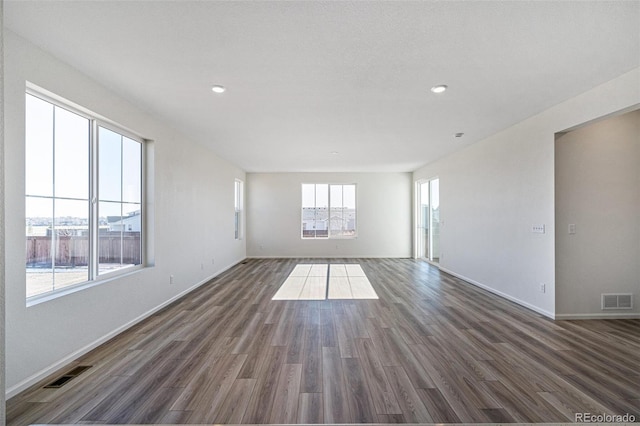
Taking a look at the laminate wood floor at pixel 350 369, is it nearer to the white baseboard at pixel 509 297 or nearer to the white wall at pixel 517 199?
the white baseboard at pixel 509 297

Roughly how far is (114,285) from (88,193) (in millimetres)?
996

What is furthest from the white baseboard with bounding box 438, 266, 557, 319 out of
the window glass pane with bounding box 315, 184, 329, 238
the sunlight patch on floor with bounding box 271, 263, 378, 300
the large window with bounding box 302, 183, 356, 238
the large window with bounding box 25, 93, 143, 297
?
the large window with bounding box 25, 93, 143, 297

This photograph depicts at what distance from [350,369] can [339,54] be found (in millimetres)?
2573

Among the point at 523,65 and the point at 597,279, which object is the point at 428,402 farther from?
the point at 597,279

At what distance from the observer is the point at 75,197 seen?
2.76 meters

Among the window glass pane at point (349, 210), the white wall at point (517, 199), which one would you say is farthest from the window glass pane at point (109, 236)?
the window glass pane at point (349, 210)

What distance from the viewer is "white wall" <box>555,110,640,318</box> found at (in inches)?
141

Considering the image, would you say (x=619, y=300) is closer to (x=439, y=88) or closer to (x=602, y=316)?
(x=602, y=316)

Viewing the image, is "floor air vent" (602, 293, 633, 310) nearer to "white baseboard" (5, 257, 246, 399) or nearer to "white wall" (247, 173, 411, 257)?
"white wall" (247, 173, 411, 257)

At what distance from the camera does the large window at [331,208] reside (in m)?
9.04

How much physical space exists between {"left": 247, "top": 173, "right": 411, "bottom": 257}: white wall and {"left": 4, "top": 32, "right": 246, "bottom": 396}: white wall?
306 centimetres

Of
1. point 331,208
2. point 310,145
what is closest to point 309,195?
point 331,208

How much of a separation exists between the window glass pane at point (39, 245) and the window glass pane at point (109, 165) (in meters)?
0.67

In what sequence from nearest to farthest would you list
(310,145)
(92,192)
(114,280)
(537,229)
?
(92,192)
(114,280)
(537,229)
(310,145)
